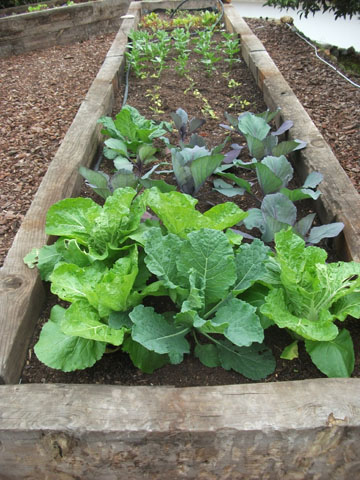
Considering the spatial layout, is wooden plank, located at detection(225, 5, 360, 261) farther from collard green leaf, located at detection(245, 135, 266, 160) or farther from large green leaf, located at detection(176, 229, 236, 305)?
large green leaf, located at detection(176, 229, 236, 305)

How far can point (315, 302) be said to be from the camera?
1.28 metres

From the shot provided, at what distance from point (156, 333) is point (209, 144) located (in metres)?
1.58

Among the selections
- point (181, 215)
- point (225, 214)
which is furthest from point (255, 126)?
point (181, 215)

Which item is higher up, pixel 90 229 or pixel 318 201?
pixel 90 229

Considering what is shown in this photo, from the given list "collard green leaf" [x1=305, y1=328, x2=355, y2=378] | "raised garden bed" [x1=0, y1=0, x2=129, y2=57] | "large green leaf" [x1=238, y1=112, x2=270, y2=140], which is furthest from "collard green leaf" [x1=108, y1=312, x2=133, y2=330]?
"raised garden bed" [x1=0, y1=0, x2=129, y2=57]

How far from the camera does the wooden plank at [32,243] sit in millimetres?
1345

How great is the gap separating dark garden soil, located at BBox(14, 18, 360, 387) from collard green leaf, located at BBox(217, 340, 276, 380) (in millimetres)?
38

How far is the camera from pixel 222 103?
311 centimetres

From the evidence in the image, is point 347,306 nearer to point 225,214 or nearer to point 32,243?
point 225,214

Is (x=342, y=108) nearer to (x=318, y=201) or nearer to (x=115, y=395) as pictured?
(x=318, y=201)

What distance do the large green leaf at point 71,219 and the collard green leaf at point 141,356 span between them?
0.40 meters

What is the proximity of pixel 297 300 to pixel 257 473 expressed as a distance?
0.46m

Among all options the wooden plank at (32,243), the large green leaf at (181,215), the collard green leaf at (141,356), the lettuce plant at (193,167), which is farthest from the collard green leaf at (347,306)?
the wooden plank at (32,243)

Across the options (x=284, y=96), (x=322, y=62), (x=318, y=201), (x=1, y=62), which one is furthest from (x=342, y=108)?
(x=1, y=62)
